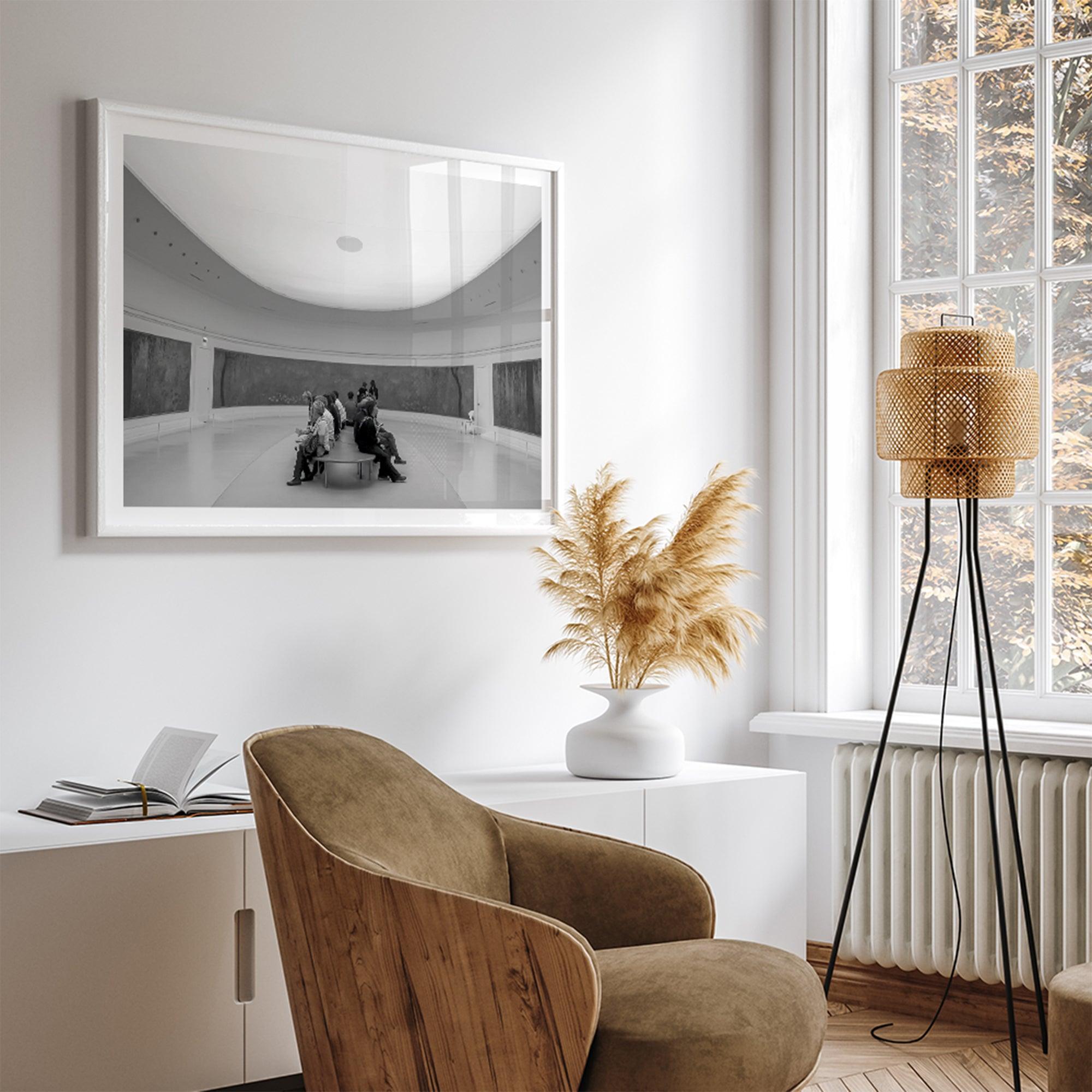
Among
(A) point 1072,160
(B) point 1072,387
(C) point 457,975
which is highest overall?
(A) point 1072,160

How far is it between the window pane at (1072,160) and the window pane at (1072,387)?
107 mm

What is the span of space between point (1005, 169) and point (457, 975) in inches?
109

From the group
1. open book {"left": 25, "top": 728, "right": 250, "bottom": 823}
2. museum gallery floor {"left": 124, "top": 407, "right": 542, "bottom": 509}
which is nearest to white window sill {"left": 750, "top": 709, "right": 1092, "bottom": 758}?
museum gallery floor {"left": 124, "top": 407, "right": 542, "bottom": 509}

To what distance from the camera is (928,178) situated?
4.03 meters

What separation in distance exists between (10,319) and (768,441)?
6.98 feet

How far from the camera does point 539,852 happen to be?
9.00ft

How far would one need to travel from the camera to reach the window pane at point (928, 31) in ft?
13.1

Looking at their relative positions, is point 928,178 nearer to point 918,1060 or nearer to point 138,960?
point 918,1060

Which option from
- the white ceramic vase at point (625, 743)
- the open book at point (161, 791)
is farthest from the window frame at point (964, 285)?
the open book at point (161, 791)

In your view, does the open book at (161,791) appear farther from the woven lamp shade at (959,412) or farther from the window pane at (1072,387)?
the window pane at (1072,387)

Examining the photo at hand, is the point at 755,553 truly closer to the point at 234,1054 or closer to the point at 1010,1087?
the point at 1010,1087

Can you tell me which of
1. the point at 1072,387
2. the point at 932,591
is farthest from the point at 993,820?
the point at 1072,387

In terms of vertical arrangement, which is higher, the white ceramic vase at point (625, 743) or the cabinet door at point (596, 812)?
the white ceramic vase at point (625, 743)

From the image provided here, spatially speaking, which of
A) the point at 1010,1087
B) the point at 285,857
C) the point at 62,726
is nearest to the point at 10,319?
the point at 62,726
